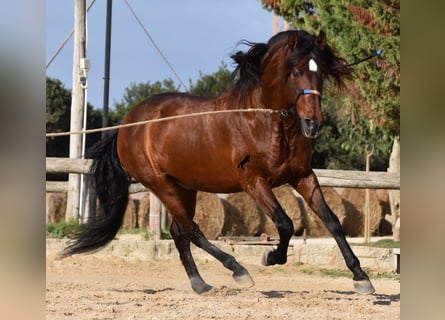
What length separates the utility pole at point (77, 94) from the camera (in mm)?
8016

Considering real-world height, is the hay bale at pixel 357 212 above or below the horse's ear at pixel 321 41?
below

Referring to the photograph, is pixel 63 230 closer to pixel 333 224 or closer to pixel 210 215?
pixel 210 215

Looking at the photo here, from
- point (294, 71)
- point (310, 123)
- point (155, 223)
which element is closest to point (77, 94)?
point (155, 223)

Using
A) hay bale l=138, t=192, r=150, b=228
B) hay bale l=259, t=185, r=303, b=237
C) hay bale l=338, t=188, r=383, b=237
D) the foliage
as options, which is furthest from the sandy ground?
hay bale l=338, t=188, r=383, b=237

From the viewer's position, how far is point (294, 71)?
4.32 meters

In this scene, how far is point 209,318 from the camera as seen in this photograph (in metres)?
4.55

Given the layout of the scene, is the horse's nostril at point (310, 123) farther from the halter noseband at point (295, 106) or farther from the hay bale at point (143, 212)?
the hay bale at point (143, 212)

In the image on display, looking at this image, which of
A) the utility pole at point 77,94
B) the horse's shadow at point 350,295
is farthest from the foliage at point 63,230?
the horse's shadow at point 350,295

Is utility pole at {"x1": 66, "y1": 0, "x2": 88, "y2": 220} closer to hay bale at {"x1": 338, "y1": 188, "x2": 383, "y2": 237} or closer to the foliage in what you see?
the foliage

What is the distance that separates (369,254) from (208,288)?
2.81 m

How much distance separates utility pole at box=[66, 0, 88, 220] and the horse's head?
3.74 meters

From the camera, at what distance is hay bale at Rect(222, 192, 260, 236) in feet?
32.3
